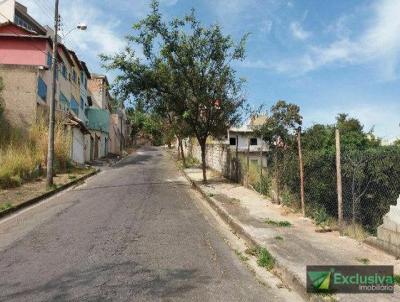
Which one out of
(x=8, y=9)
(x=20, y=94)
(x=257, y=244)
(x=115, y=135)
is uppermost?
(x=8, y=9)

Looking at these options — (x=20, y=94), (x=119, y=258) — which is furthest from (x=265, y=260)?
(x=20, y=94)

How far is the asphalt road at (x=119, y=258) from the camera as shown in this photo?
5668 mm

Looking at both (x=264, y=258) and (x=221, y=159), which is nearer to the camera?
(x=264, y=258)

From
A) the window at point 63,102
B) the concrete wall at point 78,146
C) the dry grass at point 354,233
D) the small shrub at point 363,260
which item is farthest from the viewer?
the window at point 63,102

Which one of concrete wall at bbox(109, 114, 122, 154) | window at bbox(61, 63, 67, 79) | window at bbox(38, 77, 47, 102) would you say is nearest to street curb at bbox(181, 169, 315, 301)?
window at bbox(38, 77, 47, 102)

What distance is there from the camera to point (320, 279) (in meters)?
5.82

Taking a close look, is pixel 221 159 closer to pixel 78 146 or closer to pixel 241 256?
pixel 78 146

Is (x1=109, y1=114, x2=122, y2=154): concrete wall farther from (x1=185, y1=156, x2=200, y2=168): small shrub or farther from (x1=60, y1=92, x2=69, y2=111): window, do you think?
(x1=60, y1=92, x2=69, y2=111): window

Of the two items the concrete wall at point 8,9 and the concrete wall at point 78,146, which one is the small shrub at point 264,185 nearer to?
the concrete wall at point 78,146

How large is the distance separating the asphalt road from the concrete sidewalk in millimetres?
571

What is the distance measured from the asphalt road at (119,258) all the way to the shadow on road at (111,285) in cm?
1

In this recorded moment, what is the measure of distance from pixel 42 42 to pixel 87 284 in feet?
84.9

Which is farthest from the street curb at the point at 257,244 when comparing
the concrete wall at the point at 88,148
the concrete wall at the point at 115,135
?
the concrete wall at the point at 115,135

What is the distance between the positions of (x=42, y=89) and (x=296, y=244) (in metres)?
22.8
